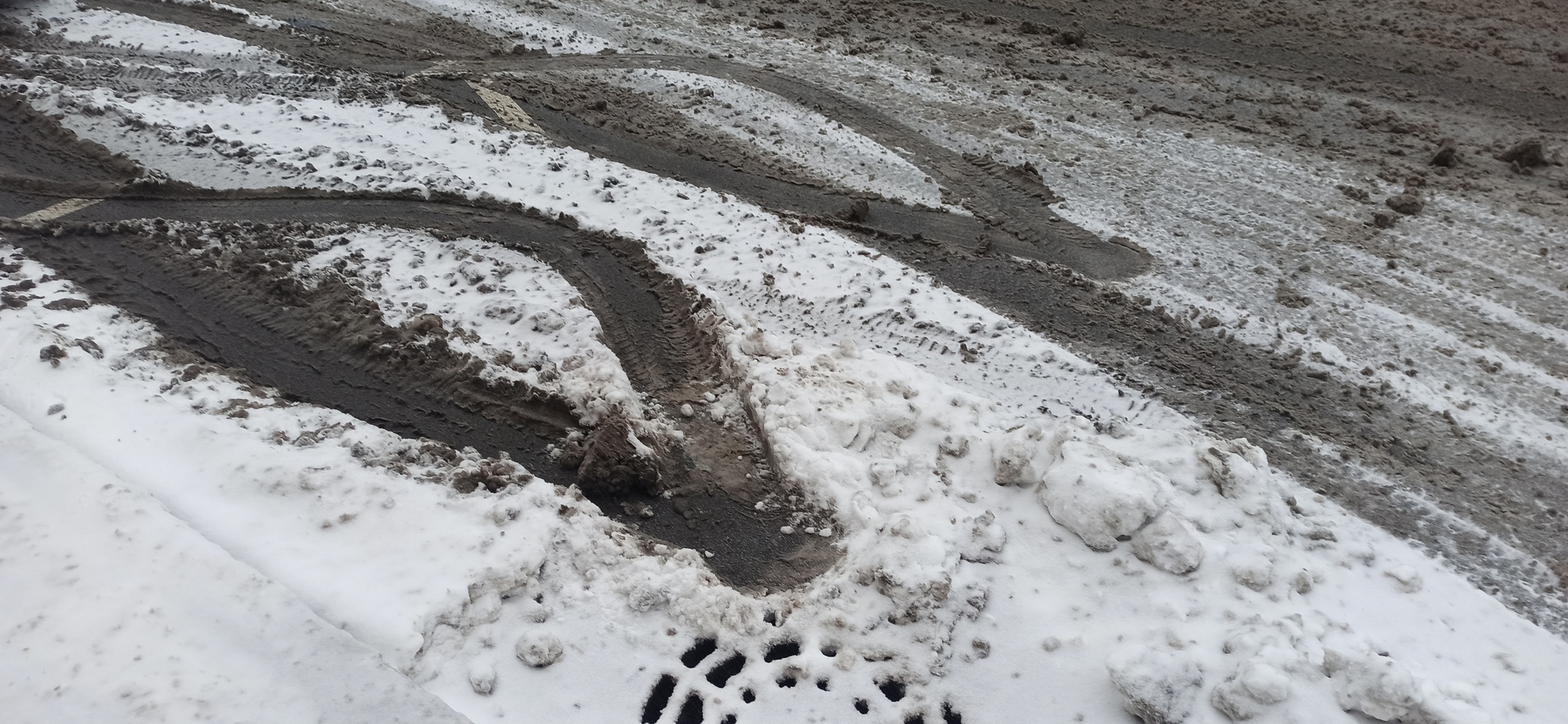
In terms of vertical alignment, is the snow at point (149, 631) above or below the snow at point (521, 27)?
below

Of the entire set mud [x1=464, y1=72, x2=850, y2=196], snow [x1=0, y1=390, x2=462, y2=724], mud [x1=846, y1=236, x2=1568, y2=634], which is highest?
mud [x1=464, y1=72, x2=850, y2=196]

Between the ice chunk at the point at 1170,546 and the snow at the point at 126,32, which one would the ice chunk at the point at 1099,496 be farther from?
the snow at the point at 126,32

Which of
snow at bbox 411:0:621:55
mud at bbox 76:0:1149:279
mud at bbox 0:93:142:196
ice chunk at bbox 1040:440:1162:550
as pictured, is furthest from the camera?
snow at bbox 411:0:621:55

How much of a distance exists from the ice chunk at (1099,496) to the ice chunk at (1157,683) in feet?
2.11

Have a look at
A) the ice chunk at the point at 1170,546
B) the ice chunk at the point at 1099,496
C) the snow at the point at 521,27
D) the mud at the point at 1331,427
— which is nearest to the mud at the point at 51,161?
the snow at the point at 521,27

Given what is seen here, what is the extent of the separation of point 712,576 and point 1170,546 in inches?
90.0

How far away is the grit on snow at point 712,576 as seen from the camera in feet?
11.1

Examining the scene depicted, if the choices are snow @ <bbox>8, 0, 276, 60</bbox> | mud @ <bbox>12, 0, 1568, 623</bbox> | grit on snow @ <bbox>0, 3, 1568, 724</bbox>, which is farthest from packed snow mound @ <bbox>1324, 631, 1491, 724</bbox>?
snow @ <bbox>8, 0, 276, 60</bbox>

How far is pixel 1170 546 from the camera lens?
12.6 feet

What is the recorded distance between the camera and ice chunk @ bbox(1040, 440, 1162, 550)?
3.93 m

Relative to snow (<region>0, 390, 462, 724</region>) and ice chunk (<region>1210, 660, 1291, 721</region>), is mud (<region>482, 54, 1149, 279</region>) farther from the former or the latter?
snow (<region>0, 390, 462, 724</region>)

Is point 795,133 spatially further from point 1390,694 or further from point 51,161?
point 51,161

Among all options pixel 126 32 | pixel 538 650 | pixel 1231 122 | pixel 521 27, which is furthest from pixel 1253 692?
pixel 126 32

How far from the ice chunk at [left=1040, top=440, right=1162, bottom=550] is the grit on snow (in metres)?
0.02
